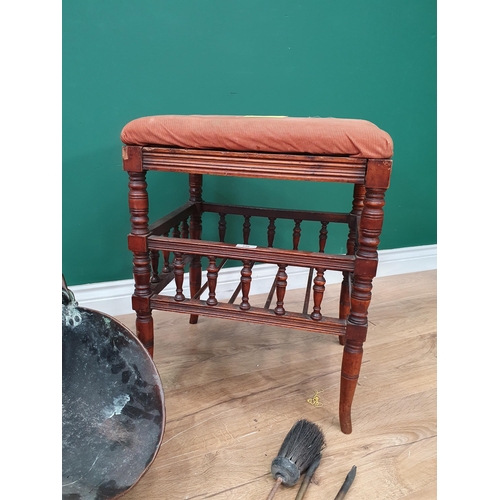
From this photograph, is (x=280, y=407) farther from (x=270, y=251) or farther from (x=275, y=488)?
(x=270, y=251)

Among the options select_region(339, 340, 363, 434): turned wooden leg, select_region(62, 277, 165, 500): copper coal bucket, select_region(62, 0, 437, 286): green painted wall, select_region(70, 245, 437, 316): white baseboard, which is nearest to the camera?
select_region(62, 277, 165, 500): copper coal bucket

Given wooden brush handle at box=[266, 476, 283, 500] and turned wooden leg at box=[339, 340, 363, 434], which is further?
turned wooden leg at box=[339, 340, 363, 434]

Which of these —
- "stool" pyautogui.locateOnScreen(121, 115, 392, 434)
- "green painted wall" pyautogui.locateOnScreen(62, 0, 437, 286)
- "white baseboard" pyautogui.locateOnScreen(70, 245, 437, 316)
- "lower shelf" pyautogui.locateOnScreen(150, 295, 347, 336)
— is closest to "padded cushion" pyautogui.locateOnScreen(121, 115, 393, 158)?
"stool" pyautogui.locateOnScreen(121, 115, 392, 434)

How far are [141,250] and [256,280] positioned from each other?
2.28 ft

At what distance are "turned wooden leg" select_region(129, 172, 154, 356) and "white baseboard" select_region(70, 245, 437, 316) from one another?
1.42 feet

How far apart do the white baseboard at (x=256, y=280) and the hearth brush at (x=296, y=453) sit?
0.68m

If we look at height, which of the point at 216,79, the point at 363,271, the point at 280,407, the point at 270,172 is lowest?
the point at 280,407

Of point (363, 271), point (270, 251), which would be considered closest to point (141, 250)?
point (270, 251)

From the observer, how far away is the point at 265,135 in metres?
0.75

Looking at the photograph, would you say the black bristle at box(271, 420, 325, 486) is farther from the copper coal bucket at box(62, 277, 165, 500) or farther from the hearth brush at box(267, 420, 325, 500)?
the copper coal bucket at box(62, 277, 165, 500)

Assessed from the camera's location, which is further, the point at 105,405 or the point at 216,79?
the point at 216,79

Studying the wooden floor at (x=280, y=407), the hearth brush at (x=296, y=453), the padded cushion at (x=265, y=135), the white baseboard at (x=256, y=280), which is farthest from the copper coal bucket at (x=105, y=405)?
the white baseboard at (x=256, y=280)

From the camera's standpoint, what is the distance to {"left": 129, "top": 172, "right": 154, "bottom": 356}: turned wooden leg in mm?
844

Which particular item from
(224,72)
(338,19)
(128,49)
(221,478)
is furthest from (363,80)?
(221,478)
